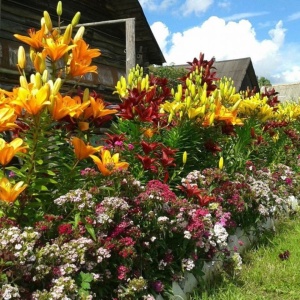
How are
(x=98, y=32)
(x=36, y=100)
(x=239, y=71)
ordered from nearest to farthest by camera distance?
(x=36, y=100) → (x=98, y=32) → (x=239, y=71)

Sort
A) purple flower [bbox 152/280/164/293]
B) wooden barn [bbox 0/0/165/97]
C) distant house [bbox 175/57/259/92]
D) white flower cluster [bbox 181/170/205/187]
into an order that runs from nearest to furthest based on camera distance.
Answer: purple flower [bbox 152/280/164/293]
white flower cluster [bbox 181/170/205/187]
wooden barn [bbox 0/0/165/97]
distant house [bbox 175/57/259/92]

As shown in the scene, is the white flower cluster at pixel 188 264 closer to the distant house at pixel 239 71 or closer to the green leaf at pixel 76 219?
the green leaf at pixel 76 219

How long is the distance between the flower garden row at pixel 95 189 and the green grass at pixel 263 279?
0.61 ft

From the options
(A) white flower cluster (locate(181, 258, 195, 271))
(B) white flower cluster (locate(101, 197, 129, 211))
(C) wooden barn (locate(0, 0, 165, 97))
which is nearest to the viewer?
(B) white flower cluster (locate(101, 197, 129, 211))

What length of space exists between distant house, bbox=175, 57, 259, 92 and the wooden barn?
57.7 ft

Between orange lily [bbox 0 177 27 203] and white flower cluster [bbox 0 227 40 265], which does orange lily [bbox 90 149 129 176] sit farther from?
white flower cluster [bbox 0 227 40 265]

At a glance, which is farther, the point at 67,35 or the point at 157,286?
the point at 157,286

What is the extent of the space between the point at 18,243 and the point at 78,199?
1.45ft

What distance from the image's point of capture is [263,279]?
3.52m

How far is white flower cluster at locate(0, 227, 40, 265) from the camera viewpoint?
6.07 feet

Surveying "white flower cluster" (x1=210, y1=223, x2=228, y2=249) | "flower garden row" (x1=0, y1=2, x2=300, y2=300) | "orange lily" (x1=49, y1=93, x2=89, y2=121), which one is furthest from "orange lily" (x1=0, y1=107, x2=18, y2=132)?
"white flower cluster" (x1=210, y1=223, x2=228, y2=249)

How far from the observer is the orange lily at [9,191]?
6.76 ft

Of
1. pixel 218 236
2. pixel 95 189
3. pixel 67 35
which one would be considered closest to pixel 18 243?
pixel 95 189

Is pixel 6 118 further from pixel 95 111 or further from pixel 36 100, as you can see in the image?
pixel 95 111
